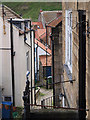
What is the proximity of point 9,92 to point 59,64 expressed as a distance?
198cm

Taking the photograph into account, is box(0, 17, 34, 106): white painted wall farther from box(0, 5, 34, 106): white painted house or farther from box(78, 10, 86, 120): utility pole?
box(78, 10, 86, 120): utility pole

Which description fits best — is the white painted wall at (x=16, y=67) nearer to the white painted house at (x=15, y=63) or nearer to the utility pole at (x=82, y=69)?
the white painted house at (x=15, y=63)

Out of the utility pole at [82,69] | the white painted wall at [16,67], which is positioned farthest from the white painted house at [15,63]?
the utility pole at [82,69]

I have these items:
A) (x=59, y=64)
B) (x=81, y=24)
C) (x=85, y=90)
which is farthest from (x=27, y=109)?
(x=59, y=64)

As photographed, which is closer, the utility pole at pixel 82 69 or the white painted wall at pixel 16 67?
the utility pole at pixel 82 69

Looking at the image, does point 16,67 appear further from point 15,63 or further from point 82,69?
point 82,69

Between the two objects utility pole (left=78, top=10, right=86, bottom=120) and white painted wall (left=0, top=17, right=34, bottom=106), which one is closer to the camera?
utility pole (left=78, top=10, right=86, bottom=120)

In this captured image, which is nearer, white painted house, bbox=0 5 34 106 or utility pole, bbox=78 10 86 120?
utility pole, bbox=78 10 86 120

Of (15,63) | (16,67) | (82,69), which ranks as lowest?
(16,67)

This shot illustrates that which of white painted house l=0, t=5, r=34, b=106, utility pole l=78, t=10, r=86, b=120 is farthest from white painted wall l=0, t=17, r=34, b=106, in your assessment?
utility pole l=78, t=10, r=86, b=120

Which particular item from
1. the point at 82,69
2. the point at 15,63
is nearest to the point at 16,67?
the point at 15,63

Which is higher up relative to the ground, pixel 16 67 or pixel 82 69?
pixel 82 69

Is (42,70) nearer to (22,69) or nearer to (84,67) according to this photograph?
(22,69)

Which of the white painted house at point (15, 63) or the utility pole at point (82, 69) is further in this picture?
the white painted house at point (15, 63)
